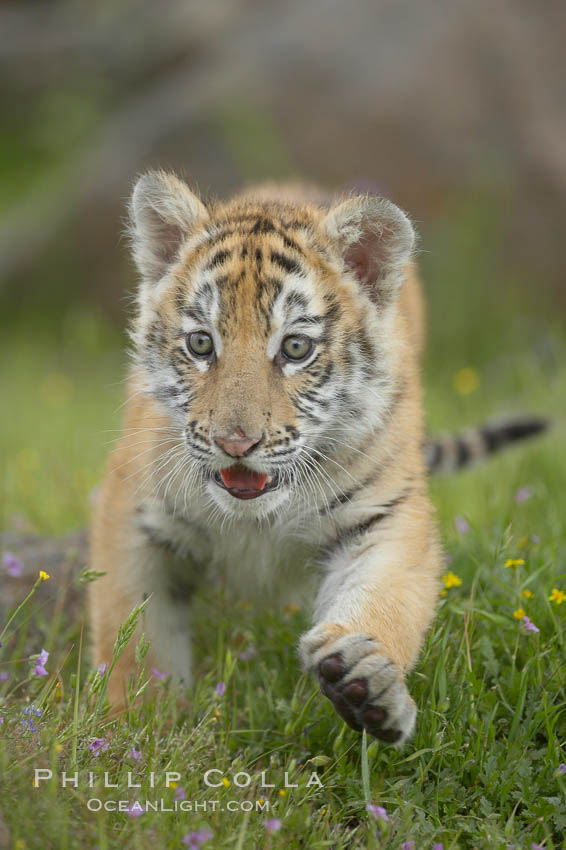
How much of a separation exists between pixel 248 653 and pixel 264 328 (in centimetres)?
123

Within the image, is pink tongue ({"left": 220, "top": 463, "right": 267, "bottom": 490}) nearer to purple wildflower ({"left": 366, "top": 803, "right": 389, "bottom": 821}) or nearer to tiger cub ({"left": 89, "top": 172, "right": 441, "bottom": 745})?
tiger cub ({"left": 89, "top": 172, "right": 441, "bottom": 745})

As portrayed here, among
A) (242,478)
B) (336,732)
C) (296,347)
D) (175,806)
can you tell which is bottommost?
(336,732)

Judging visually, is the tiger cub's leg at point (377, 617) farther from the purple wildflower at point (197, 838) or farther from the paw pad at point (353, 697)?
the purple wildflower at point (197, 838)

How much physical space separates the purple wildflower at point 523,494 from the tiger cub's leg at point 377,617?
3.28 feet

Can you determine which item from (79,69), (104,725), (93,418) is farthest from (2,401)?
(79,69)

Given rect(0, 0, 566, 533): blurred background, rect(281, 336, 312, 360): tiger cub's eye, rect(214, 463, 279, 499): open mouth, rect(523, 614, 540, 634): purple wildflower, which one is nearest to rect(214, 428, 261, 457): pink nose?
rect(214, 463, 279, 499): open mouth

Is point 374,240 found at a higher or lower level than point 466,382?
higher

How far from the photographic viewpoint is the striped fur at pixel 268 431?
3.31 m

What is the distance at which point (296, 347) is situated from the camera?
3451mm

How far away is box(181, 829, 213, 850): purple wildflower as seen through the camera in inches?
93.3

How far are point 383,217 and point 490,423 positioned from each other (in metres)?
1.81

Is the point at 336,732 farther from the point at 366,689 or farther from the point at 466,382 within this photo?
the point at 466,382

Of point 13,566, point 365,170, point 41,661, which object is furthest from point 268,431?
point 365,170

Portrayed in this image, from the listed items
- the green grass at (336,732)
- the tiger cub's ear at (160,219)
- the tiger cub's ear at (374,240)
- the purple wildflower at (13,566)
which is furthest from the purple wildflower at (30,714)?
the tiger cub's ear at (374,240)
